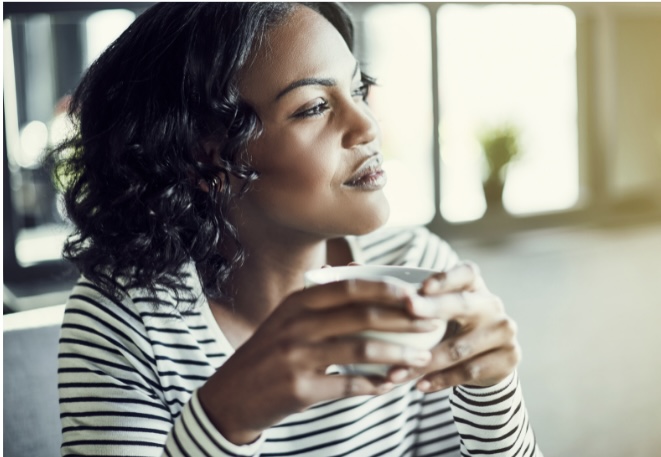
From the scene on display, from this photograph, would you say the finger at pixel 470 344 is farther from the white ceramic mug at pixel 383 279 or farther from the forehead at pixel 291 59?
the forehead at pixel 291 59

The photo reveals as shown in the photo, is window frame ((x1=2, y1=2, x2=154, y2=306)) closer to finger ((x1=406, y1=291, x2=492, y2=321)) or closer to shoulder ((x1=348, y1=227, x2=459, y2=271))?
shoulder ((x1=348, y1=227, x2=459, y2=271))

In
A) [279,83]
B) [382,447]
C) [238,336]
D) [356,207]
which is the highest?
[279,83]

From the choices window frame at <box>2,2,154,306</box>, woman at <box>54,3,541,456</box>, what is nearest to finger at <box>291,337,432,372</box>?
woman at <box>54,3,541,456</box>

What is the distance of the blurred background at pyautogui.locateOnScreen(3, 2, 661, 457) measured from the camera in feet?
2.38

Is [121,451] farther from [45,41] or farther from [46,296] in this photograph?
[45,41]

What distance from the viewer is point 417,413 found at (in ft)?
2.38

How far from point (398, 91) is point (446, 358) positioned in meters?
0.71

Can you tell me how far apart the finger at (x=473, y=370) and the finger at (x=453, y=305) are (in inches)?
1.8

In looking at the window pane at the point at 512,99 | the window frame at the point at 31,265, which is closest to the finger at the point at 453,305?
the window frame at the point at 31,265

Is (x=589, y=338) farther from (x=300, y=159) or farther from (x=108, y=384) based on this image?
(x=108, y=384)

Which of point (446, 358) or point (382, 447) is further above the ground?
point (446, 358)

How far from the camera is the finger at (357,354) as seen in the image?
348 millimetres

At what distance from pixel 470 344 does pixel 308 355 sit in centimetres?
10

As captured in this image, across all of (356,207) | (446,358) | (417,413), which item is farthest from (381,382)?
(417,413)
